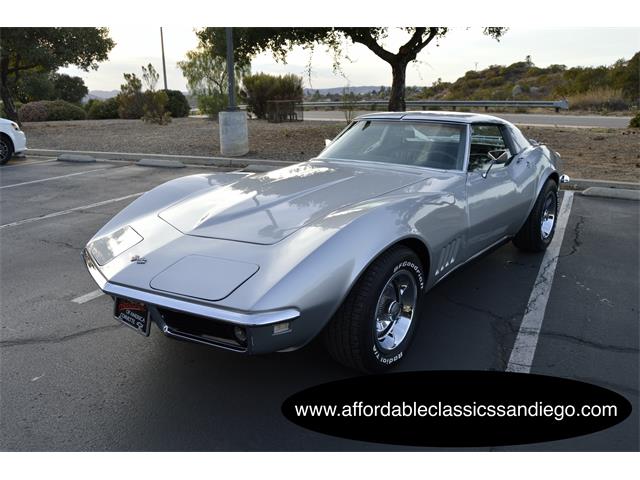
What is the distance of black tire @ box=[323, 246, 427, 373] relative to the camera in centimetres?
274

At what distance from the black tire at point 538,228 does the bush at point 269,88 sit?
16053mm

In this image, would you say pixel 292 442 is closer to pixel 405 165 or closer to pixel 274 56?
pixel 405 165

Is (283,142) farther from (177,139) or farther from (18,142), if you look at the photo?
(18,142)

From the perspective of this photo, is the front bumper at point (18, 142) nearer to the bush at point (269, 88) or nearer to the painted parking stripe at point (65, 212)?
the painted parking stripe at point (65, 212)

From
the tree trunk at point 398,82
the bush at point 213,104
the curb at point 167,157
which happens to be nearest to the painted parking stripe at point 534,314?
the curb at point 167,157

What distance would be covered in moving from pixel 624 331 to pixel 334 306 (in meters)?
2.22

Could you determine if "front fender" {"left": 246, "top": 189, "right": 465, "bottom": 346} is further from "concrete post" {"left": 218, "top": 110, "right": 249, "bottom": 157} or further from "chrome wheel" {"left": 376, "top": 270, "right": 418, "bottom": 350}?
"concrete post" {"left": 218, "top": 110, "right": 249, "bottom": 157}

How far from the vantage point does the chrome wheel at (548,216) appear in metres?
5.22

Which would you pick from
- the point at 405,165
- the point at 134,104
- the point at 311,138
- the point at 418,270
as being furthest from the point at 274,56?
the point at 418,270

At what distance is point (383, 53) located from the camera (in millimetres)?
14289

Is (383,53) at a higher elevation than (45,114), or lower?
higher

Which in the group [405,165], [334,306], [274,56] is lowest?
[334,306]

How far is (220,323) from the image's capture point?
2457 mm
